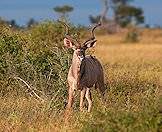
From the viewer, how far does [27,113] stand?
11172mm

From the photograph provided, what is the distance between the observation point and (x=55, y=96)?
484 inches

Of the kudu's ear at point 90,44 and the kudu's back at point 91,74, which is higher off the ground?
the kudu's ear at point 90,44

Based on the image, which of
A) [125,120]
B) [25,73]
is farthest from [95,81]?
[125,120]

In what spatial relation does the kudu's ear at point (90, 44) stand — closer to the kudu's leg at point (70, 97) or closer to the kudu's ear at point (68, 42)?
the kudu's ear at point (68, 42)

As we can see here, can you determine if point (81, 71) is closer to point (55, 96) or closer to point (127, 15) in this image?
point (55, 96)

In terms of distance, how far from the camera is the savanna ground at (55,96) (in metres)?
8.73

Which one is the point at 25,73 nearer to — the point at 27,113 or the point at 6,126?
the point at 27,113

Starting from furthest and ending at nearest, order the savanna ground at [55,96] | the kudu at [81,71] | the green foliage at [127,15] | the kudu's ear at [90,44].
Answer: the green foliage at [127,15]
the kudu's ear at [90,44]
the kudu at [81,71]
the savanna ground at [55,96]

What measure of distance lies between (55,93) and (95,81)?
2.87ft

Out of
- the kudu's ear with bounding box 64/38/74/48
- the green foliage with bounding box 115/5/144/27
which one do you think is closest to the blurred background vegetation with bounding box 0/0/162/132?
the kudu's ear with bounding box 64/38/74/48

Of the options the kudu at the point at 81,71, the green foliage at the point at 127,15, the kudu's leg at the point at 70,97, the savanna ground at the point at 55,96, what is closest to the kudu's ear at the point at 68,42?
the kudu at the point at 81,71

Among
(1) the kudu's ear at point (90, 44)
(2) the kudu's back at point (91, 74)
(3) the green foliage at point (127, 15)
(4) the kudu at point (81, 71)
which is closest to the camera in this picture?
(4) the kudu at point (81, 71)

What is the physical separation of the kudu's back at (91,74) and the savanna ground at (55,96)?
0.26 metres

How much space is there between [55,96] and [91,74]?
87 centimetres
